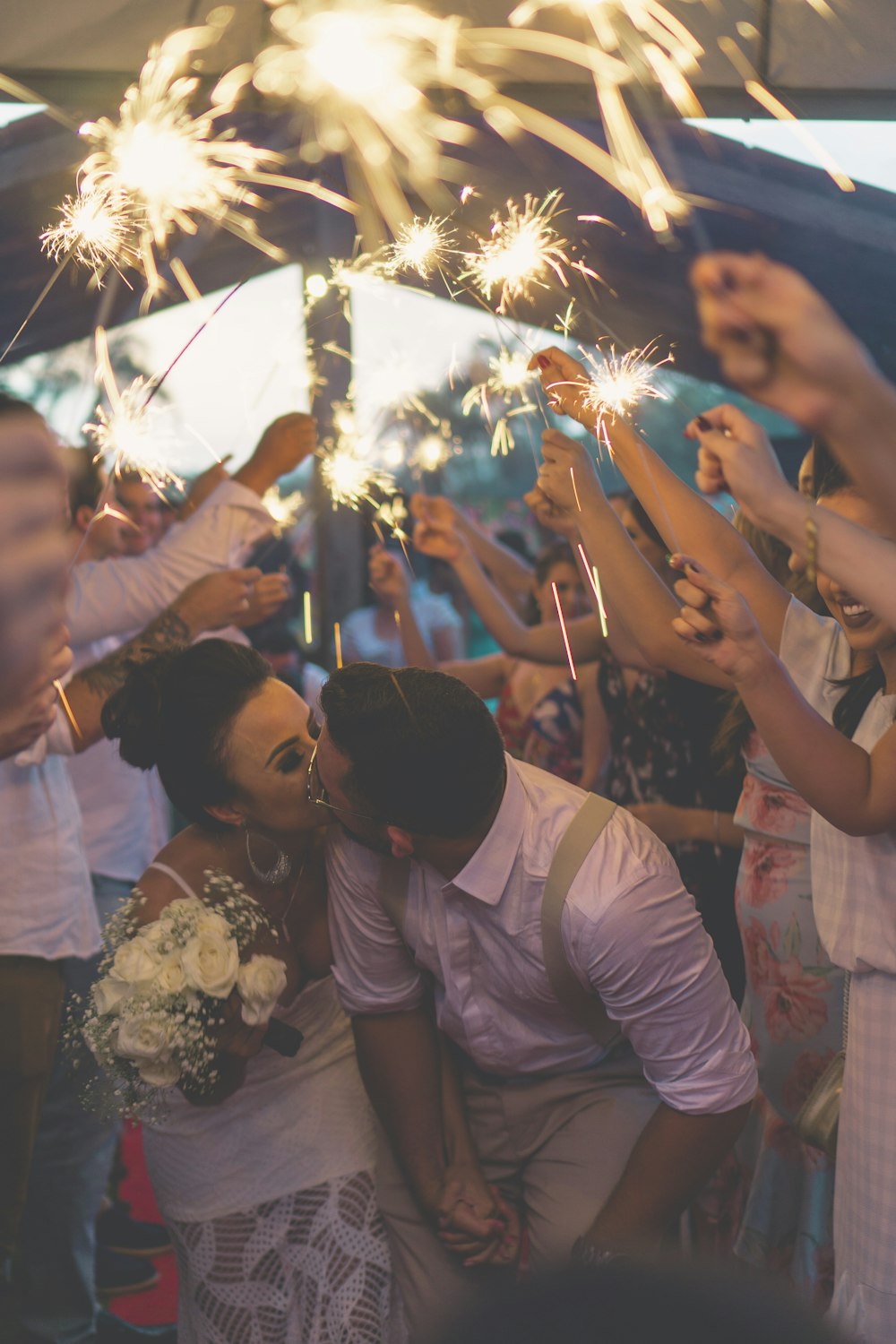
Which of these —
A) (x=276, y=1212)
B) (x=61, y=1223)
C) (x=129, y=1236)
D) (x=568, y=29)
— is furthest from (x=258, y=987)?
(x=568, y=29)

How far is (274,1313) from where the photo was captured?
1.81 metres

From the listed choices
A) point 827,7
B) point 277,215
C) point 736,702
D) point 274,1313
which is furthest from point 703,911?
point 277,215

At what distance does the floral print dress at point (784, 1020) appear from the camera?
6.43 feet

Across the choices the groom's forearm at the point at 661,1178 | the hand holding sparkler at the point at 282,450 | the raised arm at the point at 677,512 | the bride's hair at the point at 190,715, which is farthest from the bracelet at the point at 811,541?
the hand holding sparkler at the point at 282,450

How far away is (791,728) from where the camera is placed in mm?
1404

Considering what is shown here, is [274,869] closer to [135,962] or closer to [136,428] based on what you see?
[135,962]

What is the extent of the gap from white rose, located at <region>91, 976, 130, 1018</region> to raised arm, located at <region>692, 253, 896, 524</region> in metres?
1.29

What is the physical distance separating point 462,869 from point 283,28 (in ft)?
5.16

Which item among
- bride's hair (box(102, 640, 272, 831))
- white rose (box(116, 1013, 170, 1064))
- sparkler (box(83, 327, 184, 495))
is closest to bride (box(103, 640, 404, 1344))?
bride's hair (box(102, 640, 272, 831))

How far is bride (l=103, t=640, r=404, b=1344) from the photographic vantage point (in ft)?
5.94

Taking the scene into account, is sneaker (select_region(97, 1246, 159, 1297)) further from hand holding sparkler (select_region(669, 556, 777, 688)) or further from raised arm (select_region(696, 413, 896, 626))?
raised arm (select_region(696, 413, 896, 626))

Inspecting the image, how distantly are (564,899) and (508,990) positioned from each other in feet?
0.74

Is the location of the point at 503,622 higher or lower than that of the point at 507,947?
lower

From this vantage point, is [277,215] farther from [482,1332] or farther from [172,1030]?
[482,1332]
